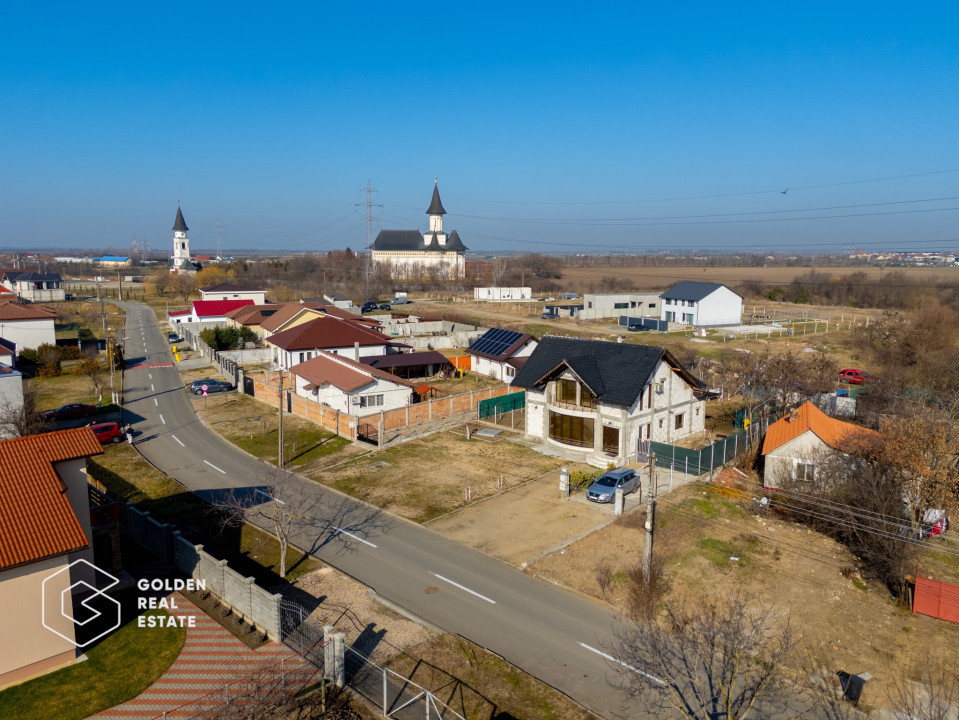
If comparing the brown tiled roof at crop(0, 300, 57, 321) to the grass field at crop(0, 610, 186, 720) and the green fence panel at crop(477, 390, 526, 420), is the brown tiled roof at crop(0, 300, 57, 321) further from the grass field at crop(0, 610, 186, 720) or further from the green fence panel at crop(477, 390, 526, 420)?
the grass field at crop(0, 610, 186, 720)

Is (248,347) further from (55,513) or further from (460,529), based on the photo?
(55,513)

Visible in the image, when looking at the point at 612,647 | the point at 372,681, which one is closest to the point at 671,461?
the point at 612,647

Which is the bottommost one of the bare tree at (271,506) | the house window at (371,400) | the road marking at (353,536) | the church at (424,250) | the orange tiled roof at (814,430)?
the road marking at (353,536)

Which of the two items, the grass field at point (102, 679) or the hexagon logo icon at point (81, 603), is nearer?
the grass field at point (102, 679)

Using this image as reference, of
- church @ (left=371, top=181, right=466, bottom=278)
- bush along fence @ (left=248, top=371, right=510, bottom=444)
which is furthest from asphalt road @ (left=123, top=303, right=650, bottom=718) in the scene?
church @ (left=371, top=181, right=466, bottom=278)

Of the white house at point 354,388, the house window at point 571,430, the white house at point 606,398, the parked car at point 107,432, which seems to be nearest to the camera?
the white house at point 606,398

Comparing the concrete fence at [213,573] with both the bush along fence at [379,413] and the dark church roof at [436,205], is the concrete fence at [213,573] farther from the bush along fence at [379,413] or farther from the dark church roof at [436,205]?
the dark church roof at [436,205]

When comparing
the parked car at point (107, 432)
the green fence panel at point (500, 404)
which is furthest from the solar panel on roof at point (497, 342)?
the parked car at point (107, 432)
